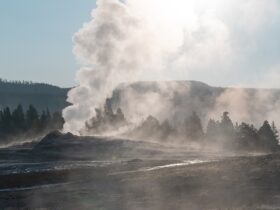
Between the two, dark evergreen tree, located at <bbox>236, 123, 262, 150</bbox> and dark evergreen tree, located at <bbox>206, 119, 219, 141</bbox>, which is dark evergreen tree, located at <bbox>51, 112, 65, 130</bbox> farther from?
dark evergreen tree, located at <bbox>236, 123, 262, 150</bbox>

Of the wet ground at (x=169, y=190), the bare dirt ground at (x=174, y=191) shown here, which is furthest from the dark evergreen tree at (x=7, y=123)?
the bare dirt ground at (x=174, y=191)

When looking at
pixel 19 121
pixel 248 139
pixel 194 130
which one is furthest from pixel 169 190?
pixel 19 121

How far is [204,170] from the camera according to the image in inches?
1807

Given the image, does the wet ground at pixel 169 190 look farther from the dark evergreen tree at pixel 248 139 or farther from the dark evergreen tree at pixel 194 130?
the dark evergreen tree at pixel 194 130

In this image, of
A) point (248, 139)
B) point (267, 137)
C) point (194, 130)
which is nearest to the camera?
point (248, 139)

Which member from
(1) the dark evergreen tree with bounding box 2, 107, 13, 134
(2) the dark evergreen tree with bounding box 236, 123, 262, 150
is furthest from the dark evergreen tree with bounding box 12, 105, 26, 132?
(2) the dark evergreen tree with bounding box 236, 123, 262, 150

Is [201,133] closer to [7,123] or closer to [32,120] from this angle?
[32,120]

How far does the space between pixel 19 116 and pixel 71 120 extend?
2561 centimetres

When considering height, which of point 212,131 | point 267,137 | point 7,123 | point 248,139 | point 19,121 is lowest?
point 248,139

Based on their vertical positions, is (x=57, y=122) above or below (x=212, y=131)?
above

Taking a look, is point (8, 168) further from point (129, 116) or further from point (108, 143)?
point (129, 116)

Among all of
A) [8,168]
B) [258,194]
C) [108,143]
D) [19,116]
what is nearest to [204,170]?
[258,194]

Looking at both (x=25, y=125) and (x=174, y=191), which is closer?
(x=174, y=191)

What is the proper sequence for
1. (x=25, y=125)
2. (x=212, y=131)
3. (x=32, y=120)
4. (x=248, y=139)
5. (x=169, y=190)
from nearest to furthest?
(x=169, y=190), (x=248, y=139), (x=212, y=131), (x=25, y=125), (x=32, y=120)
